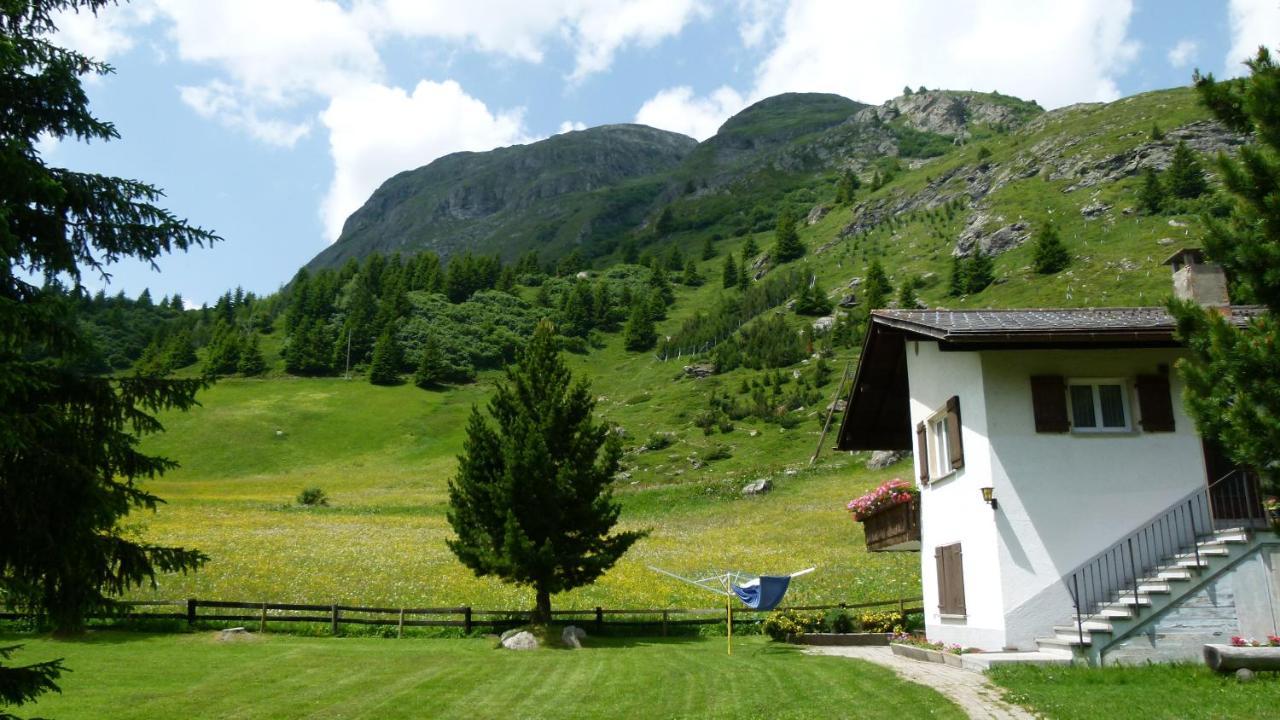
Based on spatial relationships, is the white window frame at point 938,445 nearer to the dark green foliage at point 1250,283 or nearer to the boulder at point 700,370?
the dark green foliage at point 1250,283

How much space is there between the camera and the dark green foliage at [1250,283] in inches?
326

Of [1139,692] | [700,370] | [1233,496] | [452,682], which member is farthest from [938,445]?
[700,370]

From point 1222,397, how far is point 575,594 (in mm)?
28863

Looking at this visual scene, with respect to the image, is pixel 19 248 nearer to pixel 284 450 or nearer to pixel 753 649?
pixel 753 649

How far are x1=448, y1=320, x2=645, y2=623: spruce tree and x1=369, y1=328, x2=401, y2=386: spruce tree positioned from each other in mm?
104328

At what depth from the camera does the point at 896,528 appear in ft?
75.3

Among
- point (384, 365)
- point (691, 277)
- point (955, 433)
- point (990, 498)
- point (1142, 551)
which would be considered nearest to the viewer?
point (1142, 551)

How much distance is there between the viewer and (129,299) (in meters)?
189

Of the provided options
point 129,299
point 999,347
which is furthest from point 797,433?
point 129,299

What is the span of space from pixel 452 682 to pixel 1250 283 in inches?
586

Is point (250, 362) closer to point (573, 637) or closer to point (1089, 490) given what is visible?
point (573, 637)

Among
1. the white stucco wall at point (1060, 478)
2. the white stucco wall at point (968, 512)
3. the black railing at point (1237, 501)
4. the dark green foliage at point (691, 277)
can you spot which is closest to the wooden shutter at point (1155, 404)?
→ the white stucco wall at point (1060, 478)

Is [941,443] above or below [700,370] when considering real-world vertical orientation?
below

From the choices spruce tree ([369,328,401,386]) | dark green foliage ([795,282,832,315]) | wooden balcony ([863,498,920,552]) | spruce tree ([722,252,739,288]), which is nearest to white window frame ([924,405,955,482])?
wooden balcony ([863,498,920,552])
